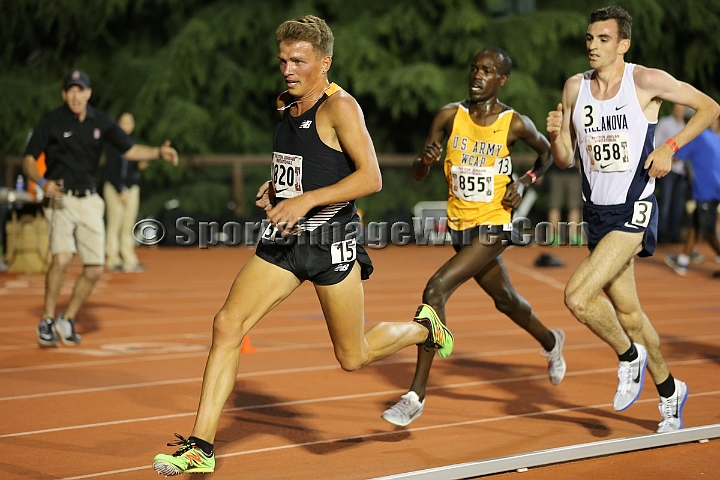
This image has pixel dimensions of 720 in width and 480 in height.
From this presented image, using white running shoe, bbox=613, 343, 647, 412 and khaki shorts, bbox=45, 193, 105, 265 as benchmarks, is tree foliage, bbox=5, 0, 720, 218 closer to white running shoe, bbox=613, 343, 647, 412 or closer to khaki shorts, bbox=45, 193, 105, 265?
khaki shorts, bbox=45, 193, 105, 265

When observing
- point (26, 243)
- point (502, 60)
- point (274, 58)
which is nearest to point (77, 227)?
point (502, 60)

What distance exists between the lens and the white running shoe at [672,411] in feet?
18.3

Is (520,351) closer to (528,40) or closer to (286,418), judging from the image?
(286,418)

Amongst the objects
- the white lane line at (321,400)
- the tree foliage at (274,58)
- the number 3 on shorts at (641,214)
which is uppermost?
the tree foliage at (274,58)

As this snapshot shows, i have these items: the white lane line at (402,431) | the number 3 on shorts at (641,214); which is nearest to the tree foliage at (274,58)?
the white lane line at (402,431)

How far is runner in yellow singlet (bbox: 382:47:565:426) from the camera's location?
21.7 ft

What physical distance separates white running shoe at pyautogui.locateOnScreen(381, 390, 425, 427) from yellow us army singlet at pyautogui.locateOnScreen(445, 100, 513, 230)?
141 centimetres

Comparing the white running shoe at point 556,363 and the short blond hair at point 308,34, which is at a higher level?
the short blond hair at point 308,34

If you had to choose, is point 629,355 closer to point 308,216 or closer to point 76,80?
point 308,216

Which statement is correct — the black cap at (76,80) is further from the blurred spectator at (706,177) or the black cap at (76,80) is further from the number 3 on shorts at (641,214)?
the blurred spectator at (706,177)

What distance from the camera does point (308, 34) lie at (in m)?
4.72

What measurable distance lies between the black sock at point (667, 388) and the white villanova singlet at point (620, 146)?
3.53 ft

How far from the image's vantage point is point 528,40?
23.0 metres

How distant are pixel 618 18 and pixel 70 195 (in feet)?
16.9
